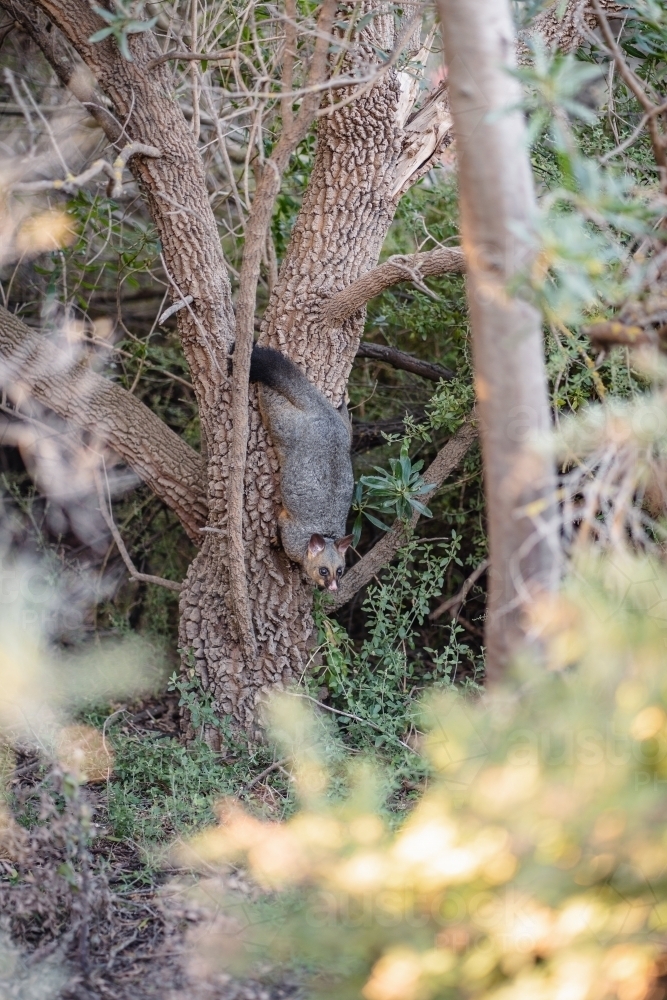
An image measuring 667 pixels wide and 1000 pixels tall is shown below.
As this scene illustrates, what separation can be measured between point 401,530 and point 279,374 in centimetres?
104

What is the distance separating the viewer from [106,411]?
14.0ft

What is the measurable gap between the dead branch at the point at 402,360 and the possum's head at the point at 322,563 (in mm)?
1266

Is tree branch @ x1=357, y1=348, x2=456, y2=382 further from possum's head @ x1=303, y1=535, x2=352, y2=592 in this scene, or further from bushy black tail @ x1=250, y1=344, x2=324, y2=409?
possum's head @ x1=303, y1=535, x2=352, y2=592

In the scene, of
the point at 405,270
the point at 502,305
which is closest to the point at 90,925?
→ the point at 502,305

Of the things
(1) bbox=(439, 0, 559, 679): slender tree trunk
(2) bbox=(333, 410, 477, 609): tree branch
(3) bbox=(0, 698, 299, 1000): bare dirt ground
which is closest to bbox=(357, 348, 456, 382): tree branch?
(2) bbox=(333, 410, 477, 609): tree branch

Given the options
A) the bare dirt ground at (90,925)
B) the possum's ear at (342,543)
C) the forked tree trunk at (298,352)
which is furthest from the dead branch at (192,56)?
the bare dirt ground at (90,925)

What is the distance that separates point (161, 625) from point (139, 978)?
2704mm

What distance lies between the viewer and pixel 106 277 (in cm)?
596

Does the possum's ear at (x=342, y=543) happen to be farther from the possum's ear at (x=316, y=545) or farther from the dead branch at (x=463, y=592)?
the dead branch at (x=463, y=592)

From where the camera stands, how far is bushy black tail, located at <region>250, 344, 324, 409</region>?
4.04 metres

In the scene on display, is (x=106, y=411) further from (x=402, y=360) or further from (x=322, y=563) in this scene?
(x=402, y=360)

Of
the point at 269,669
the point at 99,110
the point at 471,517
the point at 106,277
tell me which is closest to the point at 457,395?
the point at 471,517

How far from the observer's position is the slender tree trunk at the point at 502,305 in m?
2.15

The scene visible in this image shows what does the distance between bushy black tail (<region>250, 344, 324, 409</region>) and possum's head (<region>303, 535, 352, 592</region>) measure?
25.2 inches
